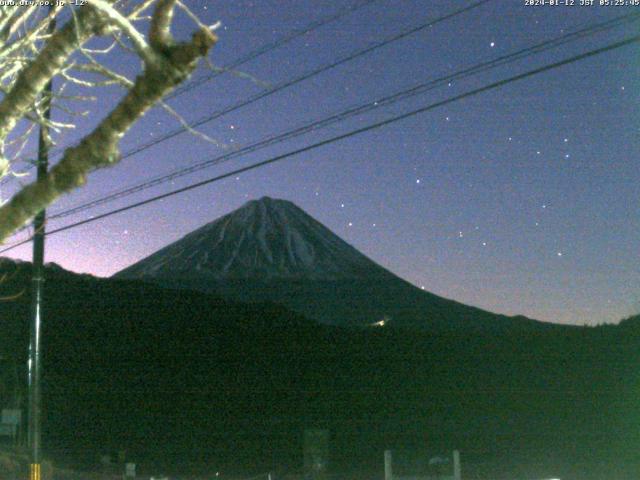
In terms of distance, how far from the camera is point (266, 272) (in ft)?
279

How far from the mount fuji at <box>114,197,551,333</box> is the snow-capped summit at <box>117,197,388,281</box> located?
10 cm

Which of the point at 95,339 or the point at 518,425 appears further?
the point at 95,339

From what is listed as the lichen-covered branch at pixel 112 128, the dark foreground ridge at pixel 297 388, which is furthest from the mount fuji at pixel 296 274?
the lichen-covered branch at pixel 112 128

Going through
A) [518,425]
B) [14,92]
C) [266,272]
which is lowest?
[518,425]

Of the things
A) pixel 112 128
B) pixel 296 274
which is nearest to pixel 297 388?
pixel 296 274

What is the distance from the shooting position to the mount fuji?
247 feet

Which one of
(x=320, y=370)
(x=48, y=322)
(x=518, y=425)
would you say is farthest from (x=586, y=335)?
(x=48, y=322)

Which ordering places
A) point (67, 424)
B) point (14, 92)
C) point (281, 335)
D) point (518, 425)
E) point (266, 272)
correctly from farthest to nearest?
1. point (266, 272)
2. point (281, 335)
3. point (518, 425)
4. point (67, 424)
5. point (14, 92)

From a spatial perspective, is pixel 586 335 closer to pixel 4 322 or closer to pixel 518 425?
pixel 518 425

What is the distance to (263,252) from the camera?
89.8m

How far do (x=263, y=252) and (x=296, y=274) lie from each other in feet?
19.0

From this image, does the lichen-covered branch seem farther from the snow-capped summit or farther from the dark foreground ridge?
the snow-capped summit

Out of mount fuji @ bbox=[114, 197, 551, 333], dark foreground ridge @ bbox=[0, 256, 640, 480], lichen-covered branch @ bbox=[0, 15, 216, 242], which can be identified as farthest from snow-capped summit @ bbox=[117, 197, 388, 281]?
lichen-covered branch @ bbox=[0, 15, 216, 242]

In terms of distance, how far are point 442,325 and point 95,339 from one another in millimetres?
34074
